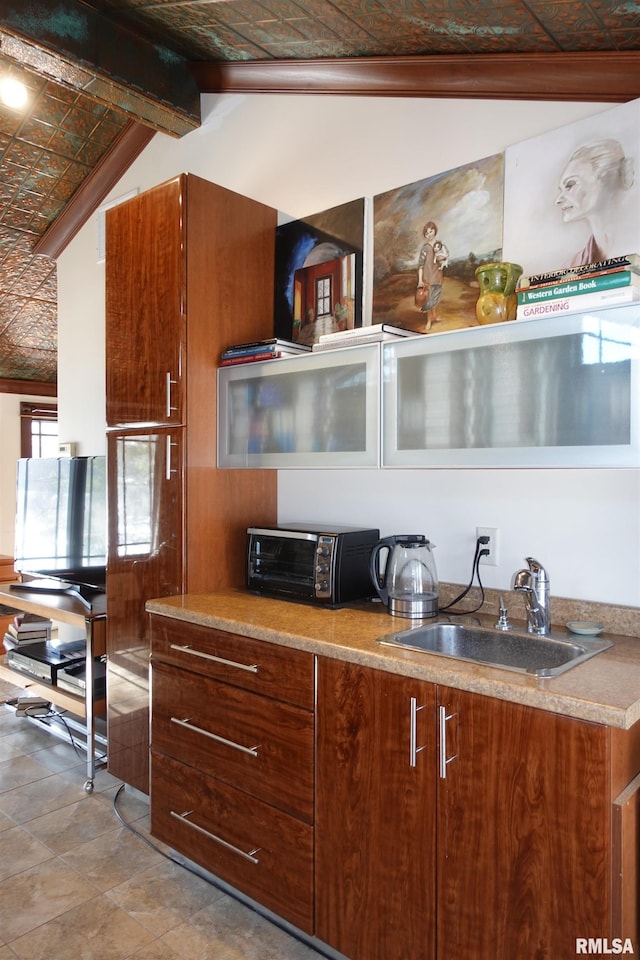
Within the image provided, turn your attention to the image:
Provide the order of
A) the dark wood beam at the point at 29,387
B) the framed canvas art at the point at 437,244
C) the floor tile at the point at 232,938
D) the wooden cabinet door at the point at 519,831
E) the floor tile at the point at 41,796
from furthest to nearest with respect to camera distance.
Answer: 1. the dark wood beam at the point at 29,387
2. the floor tile at the point at 41,796
3. the framed canvas art at the point at 437,244
4. the floor tile at the point at 232,938
5. the wooden cabinet door at the point at 519,831

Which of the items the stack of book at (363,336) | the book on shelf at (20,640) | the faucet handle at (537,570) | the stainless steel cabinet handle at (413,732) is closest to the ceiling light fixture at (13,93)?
the stack of book at (363,336)

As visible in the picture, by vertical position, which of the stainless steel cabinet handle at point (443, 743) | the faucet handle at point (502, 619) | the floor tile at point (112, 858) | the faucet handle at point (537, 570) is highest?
the faucet handle at point (537, 570)

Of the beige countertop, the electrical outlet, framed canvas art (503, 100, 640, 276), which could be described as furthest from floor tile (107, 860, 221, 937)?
framed canvas art (503, 100, 640, 276)

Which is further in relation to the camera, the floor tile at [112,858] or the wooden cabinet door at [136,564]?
the wooden cabinet door at [136,564]

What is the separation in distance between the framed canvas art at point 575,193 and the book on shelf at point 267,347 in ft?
2.48

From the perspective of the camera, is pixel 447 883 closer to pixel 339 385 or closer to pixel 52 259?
pixel 339 385

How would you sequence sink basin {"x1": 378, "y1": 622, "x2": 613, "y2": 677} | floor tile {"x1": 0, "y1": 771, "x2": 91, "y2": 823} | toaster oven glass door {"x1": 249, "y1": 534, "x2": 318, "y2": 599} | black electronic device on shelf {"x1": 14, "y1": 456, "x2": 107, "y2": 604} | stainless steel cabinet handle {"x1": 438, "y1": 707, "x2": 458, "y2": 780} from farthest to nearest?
1. black electronic device on shelf {"x1": 14, "y1": 456, "x2": 107, "y2": 604}
2. floor tile {"x1": 0, "y1": 771, "x2": 91, "y2": 823}
3. toaster oven glass door {"x1": 249, "y1": 534, "x2": 318, "y2": 599}
4. sink basin {"x1": 378, "y1": 622, "x2": 613, "y2": 677}
5. stainless steel cabinet handle {"x1": 438, "y1": 707, "x2": 458, "y2": 780}

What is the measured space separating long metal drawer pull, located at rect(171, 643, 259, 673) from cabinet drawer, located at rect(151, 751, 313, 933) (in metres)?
0.38

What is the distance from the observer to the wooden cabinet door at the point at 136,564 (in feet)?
7.95

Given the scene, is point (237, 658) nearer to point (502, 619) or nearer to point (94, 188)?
point (502, 619)

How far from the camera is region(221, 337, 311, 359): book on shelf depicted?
2.29 m

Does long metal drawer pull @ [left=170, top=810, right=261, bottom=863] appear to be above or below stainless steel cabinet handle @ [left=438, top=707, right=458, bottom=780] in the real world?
below

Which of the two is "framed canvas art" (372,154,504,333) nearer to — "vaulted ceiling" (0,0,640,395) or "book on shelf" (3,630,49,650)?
"vaulted ceiling" (0,0,640,395)

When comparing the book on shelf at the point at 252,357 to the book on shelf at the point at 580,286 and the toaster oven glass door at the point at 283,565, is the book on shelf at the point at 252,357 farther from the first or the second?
the book on shelf at the point at 580,286
